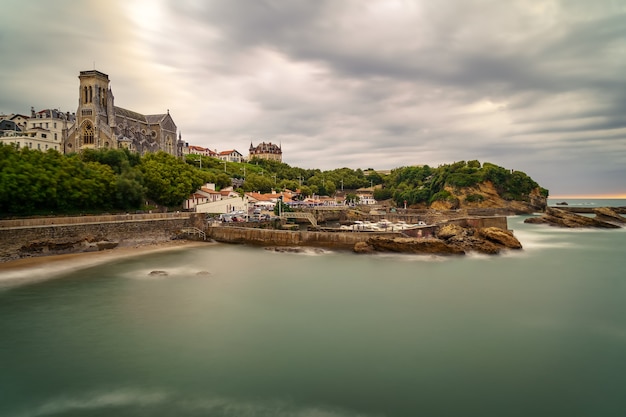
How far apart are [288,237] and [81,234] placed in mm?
16773

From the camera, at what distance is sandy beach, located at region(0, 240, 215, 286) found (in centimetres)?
2157

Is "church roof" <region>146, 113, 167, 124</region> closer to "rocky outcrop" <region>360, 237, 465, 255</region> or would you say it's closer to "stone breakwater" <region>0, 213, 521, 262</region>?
"stone breakwater" <region>0, 213, 521, 262</region>

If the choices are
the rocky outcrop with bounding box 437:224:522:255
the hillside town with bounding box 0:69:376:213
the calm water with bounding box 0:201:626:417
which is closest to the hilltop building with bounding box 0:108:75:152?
the hillside town with bounding box 0:69:376:213

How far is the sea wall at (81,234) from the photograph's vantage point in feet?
81.8

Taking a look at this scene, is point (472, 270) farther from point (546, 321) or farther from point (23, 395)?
point (23, 395)

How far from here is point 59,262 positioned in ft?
80.6

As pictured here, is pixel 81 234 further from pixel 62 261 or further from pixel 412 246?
pixel 412 246

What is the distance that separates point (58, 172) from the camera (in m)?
30.2

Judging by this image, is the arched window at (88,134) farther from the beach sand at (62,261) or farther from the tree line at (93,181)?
the beach sand at (62,261)

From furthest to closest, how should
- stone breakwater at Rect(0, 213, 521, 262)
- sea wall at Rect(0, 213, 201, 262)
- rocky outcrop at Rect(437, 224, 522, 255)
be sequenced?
1. rocky outcrop at Rect(437, 224, 522, 255)
2. stone breakwater at Rect(0, 213, 521, 262)
3. sea wall at Rect(0, 213, 201, 262)

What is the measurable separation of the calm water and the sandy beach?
5.39 ft

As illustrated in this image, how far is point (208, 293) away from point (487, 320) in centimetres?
1362

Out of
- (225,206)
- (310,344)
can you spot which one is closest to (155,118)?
(225,206)

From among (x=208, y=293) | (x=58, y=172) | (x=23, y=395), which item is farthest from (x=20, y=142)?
(x=23, y=395)
